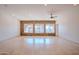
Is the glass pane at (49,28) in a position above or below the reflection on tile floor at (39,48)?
above

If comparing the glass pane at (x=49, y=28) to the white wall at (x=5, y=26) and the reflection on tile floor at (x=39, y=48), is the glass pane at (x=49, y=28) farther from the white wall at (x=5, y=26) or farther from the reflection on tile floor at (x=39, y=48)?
the reflection on tile floor at (x=39, y=48)

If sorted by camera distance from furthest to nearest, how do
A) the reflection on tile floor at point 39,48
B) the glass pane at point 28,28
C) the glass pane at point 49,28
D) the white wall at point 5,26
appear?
the glass pane at point 28,28, the glass pane at point 49,28, the white wall at point 5,26, the reflection on tile floor at point 39,48

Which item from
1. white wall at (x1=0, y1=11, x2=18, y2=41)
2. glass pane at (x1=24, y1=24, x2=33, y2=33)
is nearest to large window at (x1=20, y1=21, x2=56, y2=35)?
glass pane at (x1=24, y1=24, x2=33, y2=33)

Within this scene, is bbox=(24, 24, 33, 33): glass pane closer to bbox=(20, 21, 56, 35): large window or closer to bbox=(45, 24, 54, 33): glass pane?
bbox=(20, 21, 56, 35): large window

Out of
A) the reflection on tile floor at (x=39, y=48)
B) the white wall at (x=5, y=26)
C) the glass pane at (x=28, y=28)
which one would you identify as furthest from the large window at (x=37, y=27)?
the reflection on tile floor at (x=39, y=48)

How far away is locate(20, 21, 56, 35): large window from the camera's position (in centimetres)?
1592

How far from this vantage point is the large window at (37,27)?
15920mm

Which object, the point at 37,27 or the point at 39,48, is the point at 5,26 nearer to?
the point at 39,48

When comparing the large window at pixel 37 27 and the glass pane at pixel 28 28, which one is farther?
the glass pane at pixel 28 28

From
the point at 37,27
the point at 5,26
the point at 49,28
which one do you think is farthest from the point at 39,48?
the point at 37,27
